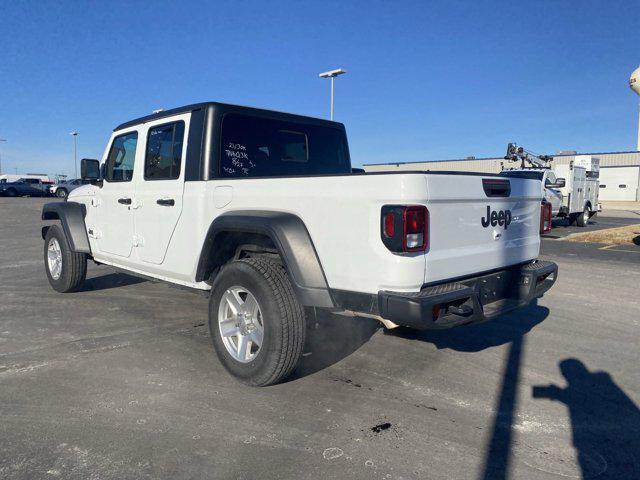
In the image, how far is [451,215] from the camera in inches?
121

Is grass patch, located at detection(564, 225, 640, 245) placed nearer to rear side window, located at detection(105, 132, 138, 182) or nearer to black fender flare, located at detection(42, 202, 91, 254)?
rear side window, located at detection(105, 132, 138, 182)

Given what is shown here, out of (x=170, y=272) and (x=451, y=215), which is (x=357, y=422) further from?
(x=170, y=272)

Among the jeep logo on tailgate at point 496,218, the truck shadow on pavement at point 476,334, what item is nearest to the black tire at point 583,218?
the truck shadow on pavement at point 476,334

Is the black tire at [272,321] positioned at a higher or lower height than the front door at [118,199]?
lower

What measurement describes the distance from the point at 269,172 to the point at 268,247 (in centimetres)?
112

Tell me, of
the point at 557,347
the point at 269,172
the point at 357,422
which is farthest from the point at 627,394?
the point at 269,172

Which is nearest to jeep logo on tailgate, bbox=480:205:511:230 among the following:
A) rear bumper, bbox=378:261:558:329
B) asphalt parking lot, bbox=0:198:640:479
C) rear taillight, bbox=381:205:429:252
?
rear bumper, bbox=378:261:558:329

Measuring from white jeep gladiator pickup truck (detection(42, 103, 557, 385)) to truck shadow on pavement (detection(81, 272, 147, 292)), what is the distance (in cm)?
191

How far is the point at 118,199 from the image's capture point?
5.07 metres

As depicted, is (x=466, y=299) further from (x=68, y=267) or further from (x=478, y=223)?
(x=68, y=267)

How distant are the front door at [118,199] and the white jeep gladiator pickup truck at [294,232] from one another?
0.03 m

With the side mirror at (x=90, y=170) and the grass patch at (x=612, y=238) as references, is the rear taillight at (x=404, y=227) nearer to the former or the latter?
the side mirror at (x=90, y=170)

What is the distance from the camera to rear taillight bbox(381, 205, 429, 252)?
2.74 metres

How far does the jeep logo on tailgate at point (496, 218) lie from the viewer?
341 centimetres
